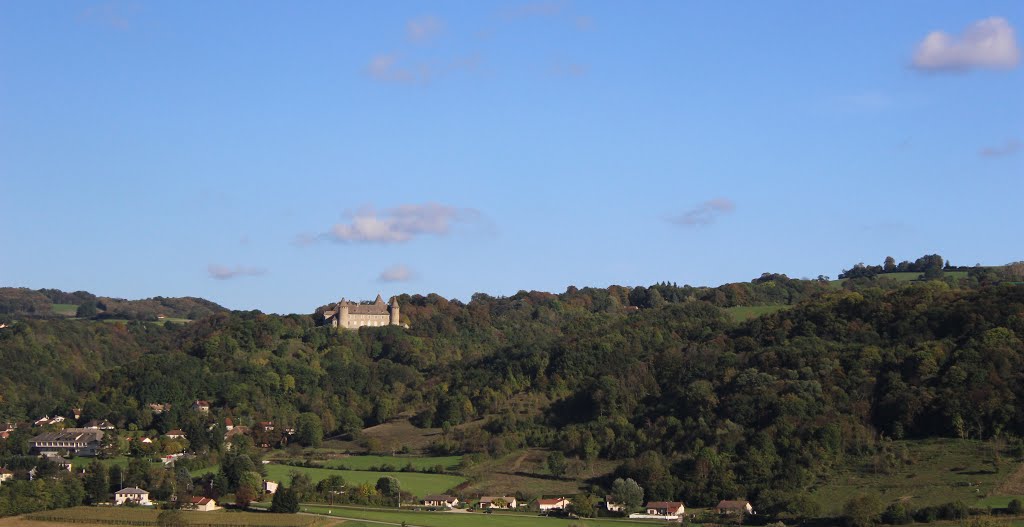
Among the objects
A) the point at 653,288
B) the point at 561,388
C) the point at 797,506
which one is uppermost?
the point at 653,288

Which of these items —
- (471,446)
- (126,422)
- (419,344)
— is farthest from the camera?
(419,344)

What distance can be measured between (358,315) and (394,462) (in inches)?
2362

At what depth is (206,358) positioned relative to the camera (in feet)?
448

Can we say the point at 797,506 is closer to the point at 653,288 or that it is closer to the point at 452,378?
the point at 452,378

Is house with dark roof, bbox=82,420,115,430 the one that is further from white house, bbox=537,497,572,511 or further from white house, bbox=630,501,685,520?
white house, bbox=630,501,685,520

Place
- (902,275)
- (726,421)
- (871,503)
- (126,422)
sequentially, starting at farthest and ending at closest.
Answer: (902,275) < (126,422) < (726,421) < (871,503)

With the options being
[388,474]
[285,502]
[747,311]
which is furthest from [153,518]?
[747,311]

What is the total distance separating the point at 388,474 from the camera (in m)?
95.4

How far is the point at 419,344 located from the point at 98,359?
39.3 meters

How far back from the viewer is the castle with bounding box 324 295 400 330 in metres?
160

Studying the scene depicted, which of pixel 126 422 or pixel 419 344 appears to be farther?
pixel 419 344

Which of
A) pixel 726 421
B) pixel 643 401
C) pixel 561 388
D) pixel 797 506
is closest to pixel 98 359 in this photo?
pixel 561 388

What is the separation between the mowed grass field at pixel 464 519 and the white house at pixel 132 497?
10367mm

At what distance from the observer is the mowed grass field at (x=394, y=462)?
99.3 m
